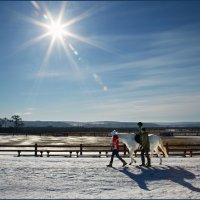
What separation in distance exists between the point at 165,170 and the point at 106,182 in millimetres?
3449

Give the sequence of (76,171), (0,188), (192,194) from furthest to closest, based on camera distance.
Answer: (76,171)
(0,188)
(192,194)

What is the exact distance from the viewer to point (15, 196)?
488 inches

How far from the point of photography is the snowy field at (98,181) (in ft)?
41.0

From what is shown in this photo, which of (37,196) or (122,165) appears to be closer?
(37,196)

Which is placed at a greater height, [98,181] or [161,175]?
[161,175]

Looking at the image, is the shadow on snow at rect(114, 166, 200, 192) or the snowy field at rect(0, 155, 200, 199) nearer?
the snowy field at rect(0, 155, 200, 199)

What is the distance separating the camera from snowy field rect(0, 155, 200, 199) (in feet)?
41.0

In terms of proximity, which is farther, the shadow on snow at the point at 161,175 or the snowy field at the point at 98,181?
the shadow on snow at the point at 161,175

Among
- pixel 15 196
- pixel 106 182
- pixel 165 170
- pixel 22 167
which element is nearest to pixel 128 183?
pixel 106 182

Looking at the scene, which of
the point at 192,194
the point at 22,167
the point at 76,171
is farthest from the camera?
the point at 22,167

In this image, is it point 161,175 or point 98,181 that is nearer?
point 98,181

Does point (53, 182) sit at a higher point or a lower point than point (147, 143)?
lower

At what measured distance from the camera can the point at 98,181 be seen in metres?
14.2

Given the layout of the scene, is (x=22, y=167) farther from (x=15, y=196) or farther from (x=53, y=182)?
(x=15, y=196)
